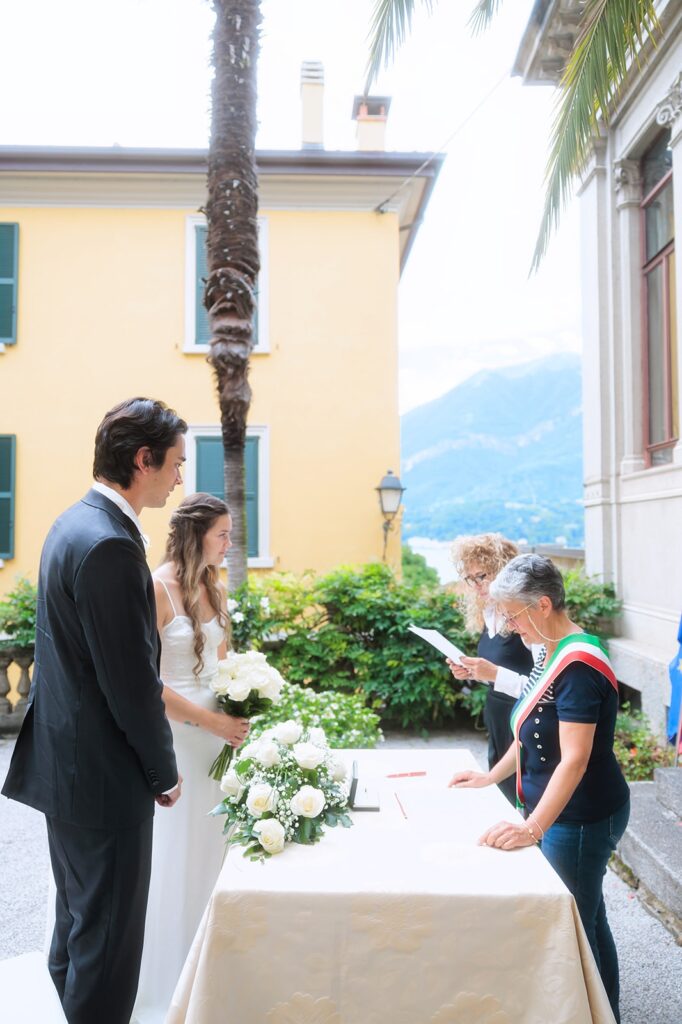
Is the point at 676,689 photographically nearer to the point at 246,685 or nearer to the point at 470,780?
the point at 470,780

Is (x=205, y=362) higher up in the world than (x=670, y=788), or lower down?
higher up

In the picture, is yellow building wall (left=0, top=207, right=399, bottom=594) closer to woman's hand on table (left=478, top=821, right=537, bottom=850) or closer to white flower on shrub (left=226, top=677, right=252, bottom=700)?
white flower on shrub (left=226, top=677, right=252, bottom=700)

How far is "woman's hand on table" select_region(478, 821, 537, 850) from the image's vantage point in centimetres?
223

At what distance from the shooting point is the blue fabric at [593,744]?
238cm

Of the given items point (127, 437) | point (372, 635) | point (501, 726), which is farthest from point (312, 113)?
point (127, 437)

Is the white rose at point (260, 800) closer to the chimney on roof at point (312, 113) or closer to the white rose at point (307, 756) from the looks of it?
the white rose at point (307, 756)

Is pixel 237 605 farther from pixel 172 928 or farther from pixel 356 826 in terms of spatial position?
pixel 356 826

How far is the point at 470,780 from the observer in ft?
9.30

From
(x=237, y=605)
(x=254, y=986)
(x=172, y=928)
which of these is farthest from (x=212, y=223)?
(x=254, y=986)

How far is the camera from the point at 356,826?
2414 millimetres

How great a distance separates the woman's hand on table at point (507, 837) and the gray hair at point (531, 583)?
2.45 feet

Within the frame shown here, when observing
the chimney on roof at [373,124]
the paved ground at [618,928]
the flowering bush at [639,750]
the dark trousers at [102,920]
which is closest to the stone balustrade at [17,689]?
the paved ground at [618,928]

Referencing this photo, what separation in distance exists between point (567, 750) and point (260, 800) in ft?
3.30

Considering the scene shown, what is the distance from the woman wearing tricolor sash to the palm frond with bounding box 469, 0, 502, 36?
19.9 feet
